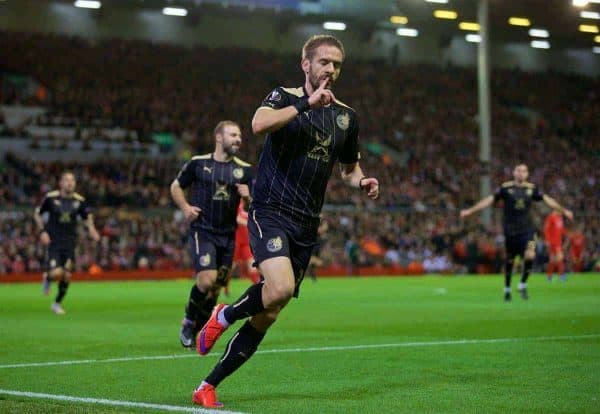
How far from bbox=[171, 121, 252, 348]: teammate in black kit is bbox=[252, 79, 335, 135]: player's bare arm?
16.9 ft

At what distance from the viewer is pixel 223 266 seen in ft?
41.4

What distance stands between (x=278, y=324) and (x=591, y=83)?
170 ft

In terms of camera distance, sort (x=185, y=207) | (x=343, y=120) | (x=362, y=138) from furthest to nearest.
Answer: (x=362, y=138), (x=185, y=207), (x=343, y=120)

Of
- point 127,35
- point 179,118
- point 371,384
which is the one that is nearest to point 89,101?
point 179,118

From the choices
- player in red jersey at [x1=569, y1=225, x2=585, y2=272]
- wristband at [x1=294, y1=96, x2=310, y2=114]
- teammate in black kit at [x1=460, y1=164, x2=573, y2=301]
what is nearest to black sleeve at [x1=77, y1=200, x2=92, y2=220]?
teammate in black kit at [x1=460, y1=164, x2=573, y2=301]

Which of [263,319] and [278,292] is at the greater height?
[278,292]

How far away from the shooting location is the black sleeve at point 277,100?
24.2ft

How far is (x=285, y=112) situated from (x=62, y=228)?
41.3 ft

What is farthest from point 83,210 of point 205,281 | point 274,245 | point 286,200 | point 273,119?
point 273,119

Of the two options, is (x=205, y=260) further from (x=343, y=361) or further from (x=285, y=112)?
(x=285, y=112)

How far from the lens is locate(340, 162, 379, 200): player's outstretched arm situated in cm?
791

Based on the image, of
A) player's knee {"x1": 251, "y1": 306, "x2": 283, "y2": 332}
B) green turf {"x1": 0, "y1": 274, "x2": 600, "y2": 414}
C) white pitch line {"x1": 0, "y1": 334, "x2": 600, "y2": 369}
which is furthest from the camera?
white pitch line {"x1": 0, "y1": 334, "x2": 600, "y2": 369}

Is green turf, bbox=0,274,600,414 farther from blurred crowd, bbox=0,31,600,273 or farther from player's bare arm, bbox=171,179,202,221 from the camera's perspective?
Answer: blurred crowd, bbox=0,31,600,273

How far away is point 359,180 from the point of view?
8.15 m
